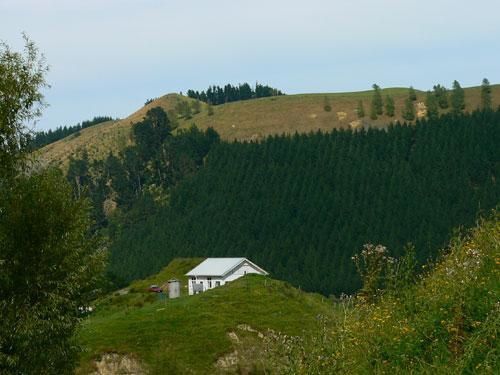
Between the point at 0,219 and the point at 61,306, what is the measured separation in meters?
4.77

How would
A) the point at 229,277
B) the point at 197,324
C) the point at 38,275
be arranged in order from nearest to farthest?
the point at 38,275, the point at 197,324, the point at 229,277

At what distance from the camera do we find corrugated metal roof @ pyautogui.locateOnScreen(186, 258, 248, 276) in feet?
401

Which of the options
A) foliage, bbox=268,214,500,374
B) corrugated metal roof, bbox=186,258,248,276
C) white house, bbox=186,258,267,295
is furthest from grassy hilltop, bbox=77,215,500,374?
corrugated metal roof, bbox=186,258,248,276

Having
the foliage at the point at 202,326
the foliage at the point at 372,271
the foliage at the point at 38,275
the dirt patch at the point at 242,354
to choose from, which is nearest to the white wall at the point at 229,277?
the foliage at the point at 202,326

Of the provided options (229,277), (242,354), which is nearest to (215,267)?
(229,277)

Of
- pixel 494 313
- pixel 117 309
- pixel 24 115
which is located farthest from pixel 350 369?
pixel 117 309

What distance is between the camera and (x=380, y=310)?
16.4 m

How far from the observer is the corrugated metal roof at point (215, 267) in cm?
12225

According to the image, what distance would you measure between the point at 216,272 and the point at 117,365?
68810 millimetres

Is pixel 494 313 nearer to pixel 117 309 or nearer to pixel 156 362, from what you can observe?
pixel 156 362

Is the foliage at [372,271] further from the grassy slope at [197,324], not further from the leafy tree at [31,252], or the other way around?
the grassy slope at [197,324]

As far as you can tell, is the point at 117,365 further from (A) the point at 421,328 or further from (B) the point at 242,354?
(A) the point at 421,328

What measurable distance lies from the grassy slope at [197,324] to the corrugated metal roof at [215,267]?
4698cm

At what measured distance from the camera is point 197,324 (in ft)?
194
